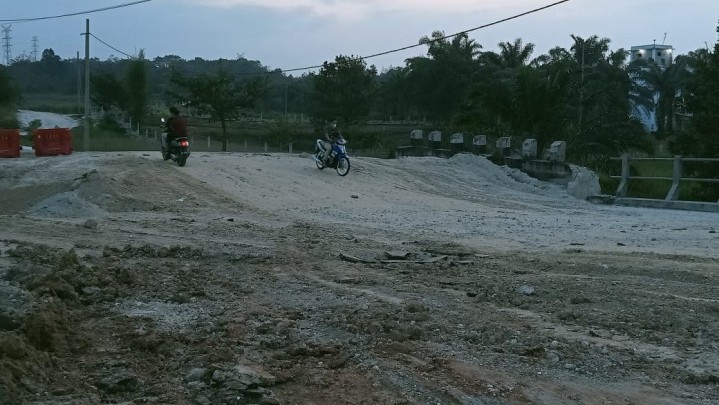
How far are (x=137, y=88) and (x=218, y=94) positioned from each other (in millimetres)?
25294

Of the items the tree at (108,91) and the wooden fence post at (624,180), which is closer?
the wooden fence post at (624,180)

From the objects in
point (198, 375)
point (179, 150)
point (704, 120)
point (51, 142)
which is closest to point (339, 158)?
point (179, 150)

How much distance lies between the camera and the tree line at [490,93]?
31.2 meters

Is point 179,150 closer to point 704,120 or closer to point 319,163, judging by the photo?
point 319,163

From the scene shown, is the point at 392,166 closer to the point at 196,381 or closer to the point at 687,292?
the point at 687,292

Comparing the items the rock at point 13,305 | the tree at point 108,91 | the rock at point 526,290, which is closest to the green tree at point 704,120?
the rock at point 526,290

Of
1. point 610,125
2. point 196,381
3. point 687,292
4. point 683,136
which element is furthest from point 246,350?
point 610,125

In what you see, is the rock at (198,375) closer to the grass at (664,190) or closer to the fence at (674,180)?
the fence at (674,180)

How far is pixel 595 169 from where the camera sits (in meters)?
26.0

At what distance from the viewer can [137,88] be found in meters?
66.3

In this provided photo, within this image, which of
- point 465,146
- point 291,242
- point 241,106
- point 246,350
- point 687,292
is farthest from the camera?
point 241,106

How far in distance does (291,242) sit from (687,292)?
5.76 meters

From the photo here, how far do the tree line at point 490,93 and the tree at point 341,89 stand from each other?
0.07 m

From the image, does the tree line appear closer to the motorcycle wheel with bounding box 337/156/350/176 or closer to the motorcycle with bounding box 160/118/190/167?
the motorcycle wheel with bounding box 337/156/350/176
